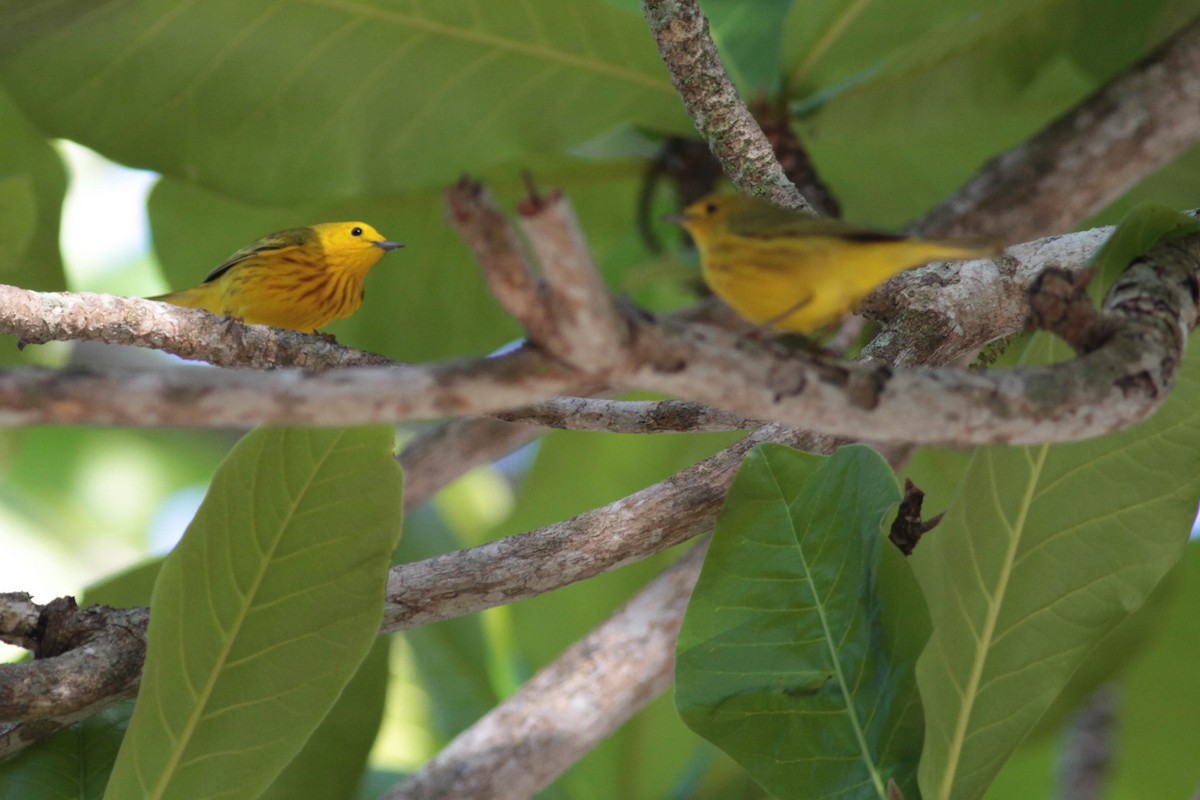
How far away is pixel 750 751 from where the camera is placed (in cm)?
143

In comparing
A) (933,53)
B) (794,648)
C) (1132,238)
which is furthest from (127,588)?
(933,53)

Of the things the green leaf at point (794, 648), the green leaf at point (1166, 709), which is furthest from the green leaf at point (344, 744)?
the green leaf at point (1166, 709)

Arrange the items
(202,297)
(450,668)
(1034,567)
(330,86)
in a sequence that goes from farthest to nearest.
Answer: (450,668), (330,86), (202,297), (1034,567)

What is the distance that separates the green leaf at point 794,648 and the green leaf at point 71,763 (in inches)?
30.0

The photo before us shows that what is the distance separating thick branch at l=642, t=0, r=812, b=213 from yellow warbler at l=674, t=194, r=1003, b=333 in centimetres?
34

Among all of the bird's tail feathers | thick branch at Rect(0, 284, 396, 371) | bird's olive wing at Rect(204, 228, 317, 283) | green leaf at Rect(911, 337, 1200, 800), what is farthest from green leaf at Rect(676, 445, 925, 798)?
the bird's tail feathers

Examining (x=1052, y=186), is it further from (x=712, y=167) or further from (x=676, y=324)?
(x=676, y=324)

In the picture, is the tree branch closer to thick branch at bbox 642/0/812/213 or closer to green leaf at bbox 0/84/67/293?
green leaf at bbox 0/84/67/293

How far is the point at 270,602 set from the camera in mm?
1420

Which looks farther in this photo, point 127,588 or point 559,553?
point 127,588

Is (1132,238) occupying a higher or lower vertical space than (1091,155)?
lower

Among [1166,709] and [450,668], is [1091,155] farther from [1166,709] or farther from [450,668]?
[450,668]

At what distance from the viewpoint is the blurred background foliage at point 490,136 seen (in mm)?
2424

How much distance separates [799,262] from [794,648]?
0.51m
